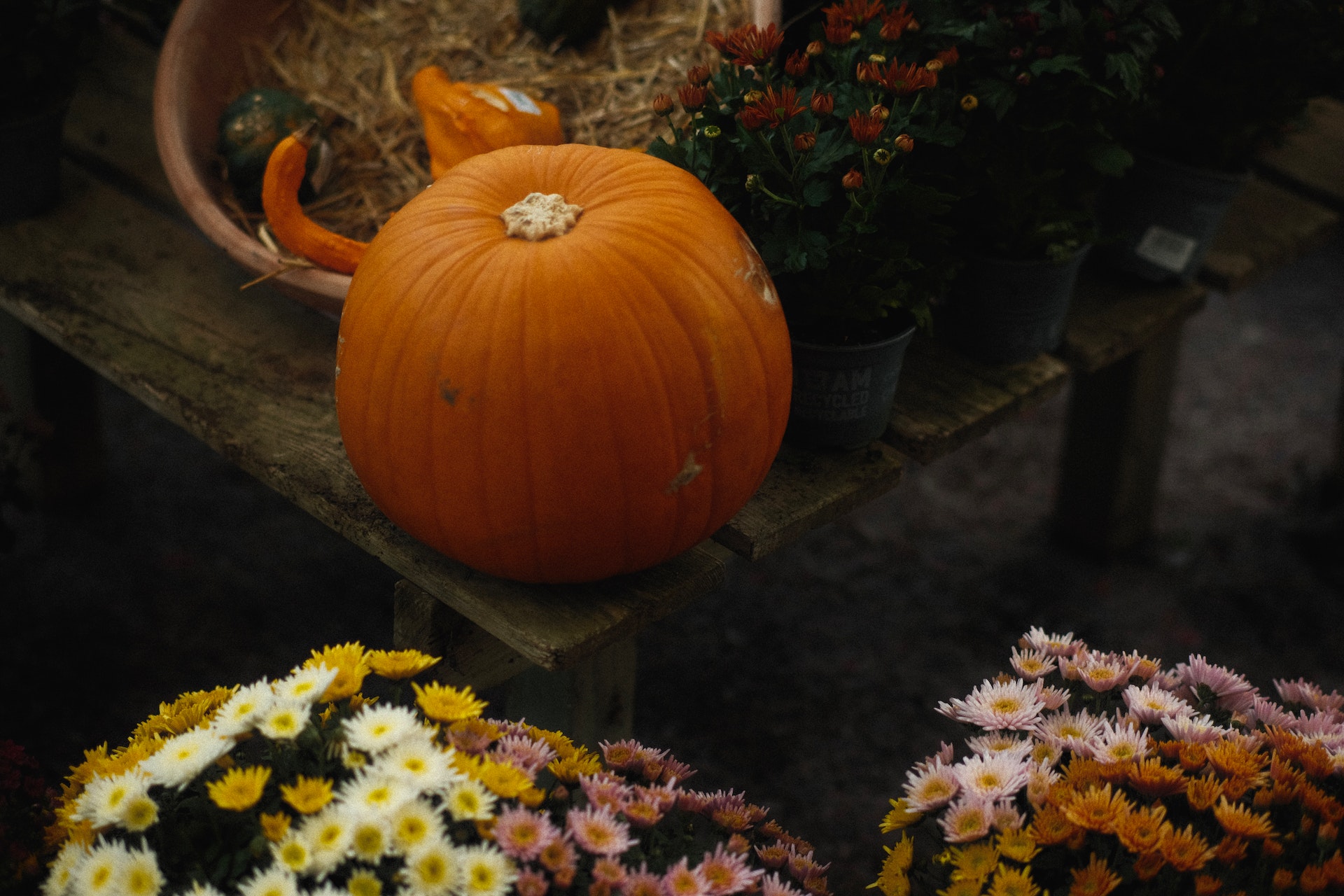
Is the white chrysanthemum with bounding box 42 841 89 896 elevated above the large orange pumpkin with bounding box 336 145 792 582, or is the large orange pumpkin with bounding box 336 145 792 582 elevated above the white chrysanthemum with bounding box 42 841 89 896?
the large orange pumpkin with bounding box 336 145 792 582

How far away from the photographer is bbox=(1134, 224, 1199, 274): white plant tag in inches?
71.3

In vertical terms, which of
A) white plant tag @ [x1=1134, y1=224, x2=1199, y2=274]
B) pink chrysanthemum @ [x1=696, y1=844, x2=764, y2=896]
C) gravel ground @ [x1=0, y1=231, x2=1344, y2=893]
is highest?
white plant tag @ [x1=1134, y1=224, x2=1199, y2=274]

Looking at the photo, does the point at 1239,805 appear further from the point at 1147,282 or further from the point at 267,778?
the point at 1147,282

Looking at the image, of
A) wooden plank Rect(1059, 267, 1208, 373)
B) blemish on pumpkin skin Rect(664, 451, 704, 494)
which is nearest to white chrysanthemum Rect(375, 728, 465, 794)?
blemish on pumpkin skin Rect(664, 451, 704, 494)

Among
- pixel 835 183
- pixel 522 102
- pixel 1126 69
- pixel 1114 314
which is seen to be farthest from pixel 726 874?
Answer: pixel 1114 314

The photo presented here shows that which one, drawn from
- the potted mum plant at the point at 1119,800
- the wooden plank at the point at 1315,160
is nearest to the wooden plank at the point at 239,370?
the potted mum plant at the point at 1119,800

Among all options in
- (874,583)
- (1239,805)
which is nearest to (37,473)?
(874,583)

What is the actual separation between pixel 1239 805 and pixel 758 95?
2.52ft

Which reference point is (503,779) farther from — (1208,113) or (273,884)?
(1208,113)

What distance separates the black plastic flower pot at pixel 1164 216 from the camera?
176 centimetres

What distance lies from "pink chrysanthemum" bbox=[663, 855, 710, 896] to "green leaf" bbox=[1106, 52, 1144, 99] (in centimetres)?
96

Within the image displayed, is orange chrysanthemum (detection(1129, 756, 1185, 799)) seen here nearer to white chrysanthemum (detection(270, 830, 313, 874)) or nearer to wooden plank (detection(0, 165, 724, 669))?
wooden plank (detection(0, 165, 724, 669))

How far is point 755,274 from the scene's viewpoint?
1.14m

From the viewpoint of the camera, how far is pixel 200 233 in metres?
2.01
